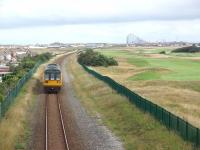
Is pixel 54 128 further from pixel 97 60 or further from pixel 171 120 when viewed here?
pixel 97 60

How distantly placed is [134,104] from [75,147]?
42.1ft

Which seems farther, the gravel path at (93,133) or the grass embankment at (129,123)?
the gravel path at (93,133)

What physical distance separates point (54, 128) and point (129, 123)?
16.5ft

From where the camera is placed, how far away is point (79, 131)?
30.5m

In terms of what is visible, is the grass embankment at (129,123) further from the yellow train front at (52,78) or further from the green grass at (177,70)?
the green grass at (177,70)

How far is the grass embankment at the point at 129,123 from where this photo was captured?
987 inches

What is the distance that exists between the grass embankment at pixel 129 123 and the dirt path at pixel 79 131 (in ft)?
2.47

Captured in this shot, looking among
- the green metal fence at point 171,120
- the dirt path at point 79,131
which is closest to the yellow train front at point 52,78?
the dirt path at point 79,131

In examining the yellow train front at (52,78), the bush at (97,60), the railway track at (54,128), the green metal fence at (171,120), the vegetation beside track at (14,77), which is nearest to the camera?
the green metal fence at (171,120)

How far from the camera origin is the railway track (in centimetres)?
2608

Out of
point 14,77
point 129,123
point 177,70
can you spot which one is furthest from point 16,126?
point 177,70

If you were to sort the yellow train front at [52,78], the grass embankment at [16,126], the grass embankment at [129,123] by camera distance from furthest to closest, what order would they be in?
the yellow train front at [52,78] < the grass embankment at [16,126] < the grass embankment at [129,123]

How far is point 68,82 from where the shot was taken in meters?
67.4

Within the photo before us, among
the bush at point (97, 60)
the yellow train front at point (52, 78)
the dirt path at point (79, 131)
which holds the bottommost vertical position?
the bush at point (97, 60)
